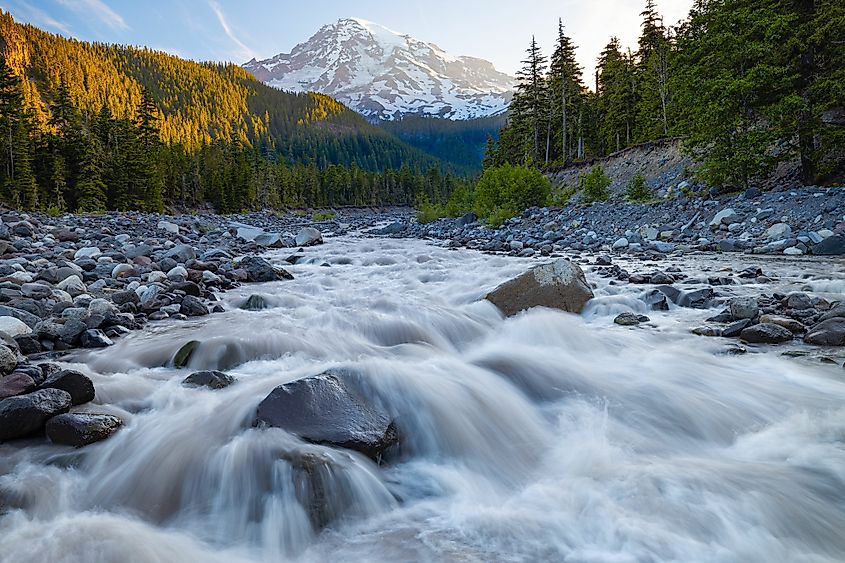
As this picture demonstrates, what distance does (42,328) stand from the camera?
5.02 metres

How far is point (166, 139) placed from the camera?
9881 centimetres

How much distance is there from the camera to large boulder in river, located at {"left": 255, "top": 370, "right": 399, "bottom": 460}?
3029mm

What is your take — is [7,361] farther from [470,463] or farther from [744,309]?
[744,309]

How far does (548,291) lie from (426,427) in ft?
12.7

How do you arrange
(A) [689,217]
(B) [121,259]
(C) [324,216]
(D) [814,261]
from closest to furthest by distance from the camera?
(D) [814,261] < (B) [121,259] < (A) [689,217] < (C) [324,216]

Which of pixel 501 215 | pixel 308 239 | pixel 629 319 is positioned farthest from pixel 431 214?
pixel 629 319

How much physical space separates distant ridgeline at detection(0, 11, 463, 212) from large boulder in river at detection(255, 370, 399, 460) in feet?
111

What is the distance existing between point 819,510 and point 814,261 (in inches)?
330

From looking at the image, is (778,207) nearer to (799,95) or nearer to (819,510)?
(799,95)

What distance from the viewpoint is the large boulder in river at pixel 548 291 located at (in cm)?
689

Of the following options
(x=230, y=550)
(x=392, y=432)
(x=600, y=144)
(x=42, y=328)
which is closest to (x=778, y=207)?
(x=392, y=432)

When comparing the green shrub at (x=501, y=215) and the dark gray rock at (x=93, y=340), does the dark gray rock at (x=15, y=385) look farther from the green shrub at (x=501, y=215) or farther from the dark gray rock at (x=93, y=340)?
the green shrub at (x=501, y=215)

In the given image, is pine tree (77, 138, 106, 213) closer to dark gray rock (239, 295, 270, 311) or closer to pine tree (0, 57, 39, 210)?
pine tree (0, 57, 39, 210)

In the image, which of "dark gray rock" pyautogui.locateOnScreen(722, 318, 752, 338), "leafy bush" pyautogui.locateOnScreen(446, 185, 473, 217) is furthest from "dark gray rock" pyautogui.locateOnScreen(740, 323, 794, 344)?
"leafy bush" pyautogui.locateOnScreen(446, 185, 473, 217)
